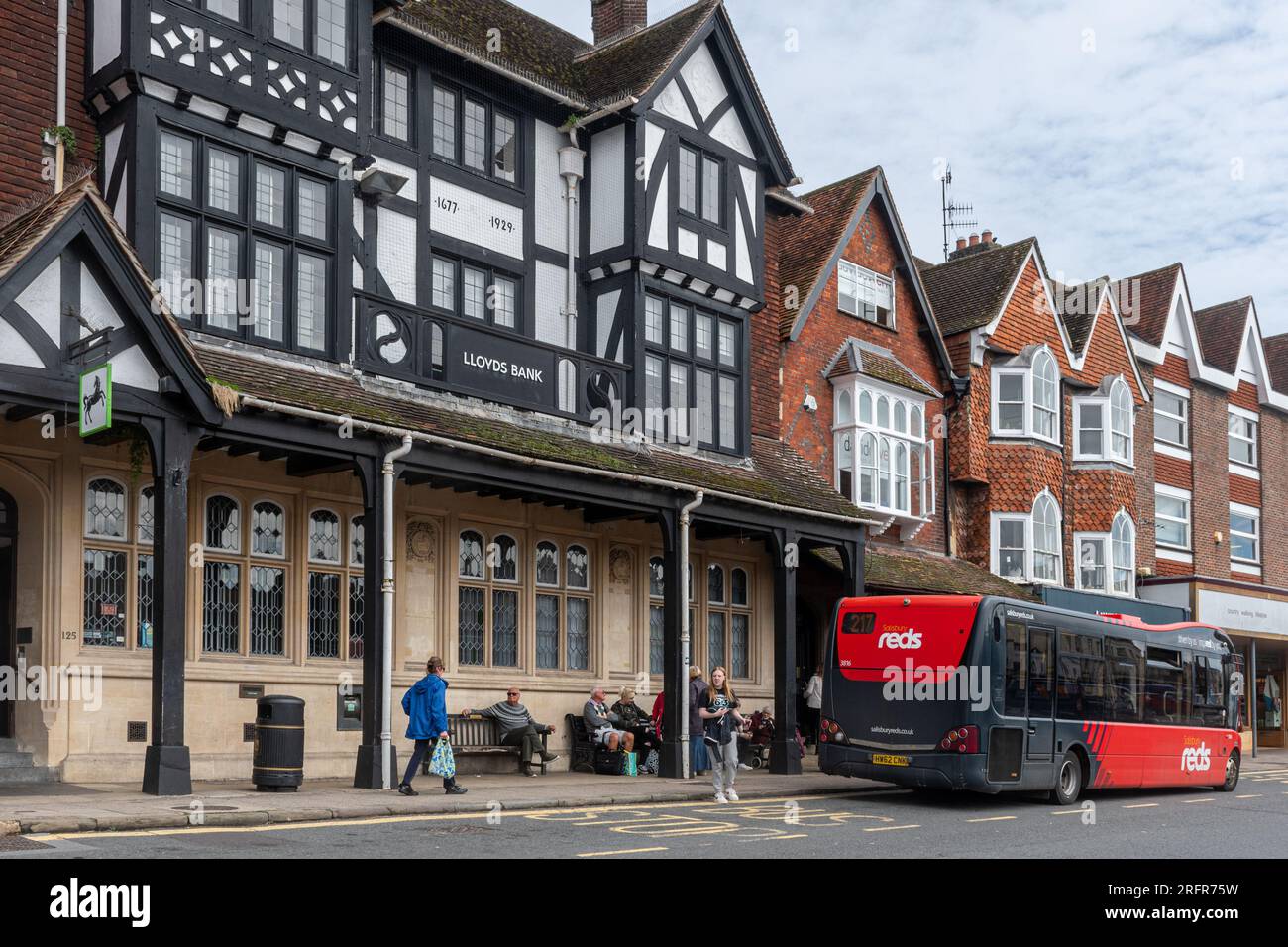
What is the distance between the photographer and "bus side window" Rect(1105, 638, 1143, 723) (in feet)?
63.7

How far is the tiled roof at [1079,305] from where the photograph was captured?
3400cm

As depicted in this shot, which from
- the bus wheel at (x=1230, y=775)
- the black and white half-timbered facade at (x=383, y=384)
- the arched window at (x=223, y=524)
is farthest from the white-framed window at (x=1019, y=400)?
the arched window at (x=223, y=524)

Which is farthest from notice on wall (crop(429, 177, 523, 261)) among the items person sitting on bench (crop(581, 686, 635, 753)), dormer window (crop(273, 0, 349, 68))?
person sitting on bench (crop(581, 686, 635, 753))

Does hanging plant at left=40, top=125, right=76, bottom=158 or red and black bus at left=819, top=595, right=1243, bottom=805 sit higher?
hanging plant at left=40, top=125, right=76, bottom=158

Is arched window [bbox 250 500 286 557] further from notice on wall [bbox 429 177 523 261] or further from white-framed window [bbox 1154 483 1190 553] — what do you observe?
white-framed window [bbox 1154 483 1190 553]

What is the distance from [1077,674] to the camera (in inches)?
734

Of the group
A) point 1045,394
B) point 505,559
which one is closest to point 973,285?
point 1045,394

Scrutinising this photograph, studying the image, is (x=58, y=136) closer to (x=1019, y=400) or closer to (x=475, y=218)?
(x=475, y=218)

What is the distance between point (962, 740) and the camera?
55.6ft

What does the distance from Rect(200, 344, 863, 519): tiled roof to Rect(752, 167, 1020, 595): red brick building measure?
186 centimetres

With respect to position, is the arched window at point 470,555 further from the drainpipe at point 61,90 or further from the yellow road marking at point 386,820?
the drainpipe at point 61,90

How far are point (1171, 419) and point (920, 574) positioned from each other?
13.7 meters

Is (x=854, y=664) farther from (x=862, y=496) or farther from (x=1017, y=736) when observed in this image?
(x=862, y=496)
